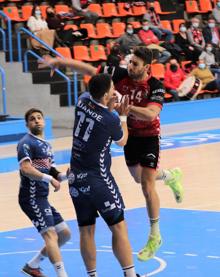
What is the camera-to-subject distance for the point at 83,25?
24359 mm

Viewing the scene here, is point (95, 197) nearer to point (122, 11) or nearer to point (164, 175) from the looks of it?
point (164, 175)

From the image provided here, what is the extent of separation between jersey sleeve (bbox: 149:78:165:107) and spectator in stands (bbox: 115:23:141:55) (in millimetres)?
13764

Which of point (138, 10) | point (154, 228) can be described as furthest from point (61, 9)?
point (154, 228)

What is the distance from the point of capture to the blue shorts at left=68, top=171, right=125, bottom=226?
7410mm

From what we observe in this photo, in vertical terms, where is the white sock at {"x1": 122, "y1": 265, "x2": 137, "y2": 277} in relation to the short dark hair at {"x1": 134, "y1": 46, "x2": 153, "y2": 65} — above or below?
below

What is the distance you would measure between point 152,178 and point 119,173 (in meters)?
5.62

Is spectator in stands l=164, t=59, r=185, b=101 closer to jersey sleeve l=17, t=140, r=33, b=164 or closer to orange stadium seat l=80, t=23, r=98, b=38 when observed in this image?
orange stadium seat l=80, t=23, r=98, b=38

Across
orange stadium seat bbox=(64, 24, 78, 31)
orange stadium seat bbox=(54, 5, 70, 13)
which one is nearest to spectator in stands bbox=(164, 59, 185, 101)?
orange stadium seat bbox=(64, 24, 78, 31)

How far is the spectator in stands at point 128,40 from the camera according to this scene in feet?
75.2

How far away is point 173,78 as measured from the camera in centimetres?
2331

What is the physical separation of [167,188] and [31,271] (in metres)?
5.32

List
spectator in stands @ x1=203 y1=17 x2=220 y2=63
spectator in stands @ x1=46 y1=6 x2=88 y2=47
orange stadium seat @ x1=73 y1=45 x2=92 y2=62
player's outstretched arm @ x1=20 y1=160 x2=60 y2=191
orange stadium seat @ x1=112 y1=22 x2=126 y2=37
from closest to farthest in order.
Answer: player's outstretched arm @ x1=20 y1=160 x2=60 y2=191 < spectator in stands @ x1=46 y1=6 x2=88 y2=47 < orange stadium seat @ x1=73 y1=45 x2=92 y2=62 < orange stadium seat @ x1=112 y1=22 x2=126 y2=37 < spectator in stands @ x1=203 y1=17 x2=220 y2=63

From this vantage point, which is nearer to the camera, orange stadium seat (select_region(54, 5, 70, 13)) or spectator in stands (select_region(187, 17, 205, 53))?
orange stadium seat (select_region(54, 5, 70, 13))

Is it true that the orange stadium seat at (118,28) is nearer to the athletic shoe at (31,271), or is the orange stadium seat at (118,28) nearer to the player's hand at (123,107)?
the athletic shoe at (31,271)
